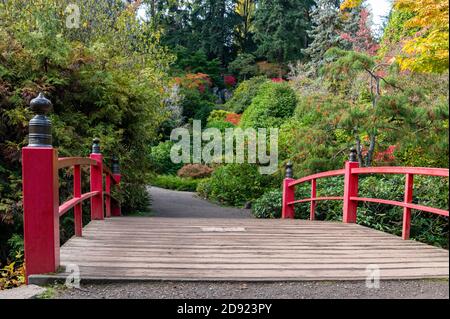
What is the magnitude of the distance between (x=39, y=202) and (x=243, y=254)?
1.71 meters

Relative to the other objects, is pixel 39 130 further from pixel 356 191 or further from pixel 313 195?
pixel 313 195

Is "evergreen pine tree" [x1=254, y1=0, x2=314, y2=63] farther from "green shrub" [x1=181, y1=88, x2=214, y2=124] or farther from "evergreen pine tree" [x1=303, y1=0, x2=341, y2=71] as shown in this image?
"green shrub" [x1=181, y1=88, x2=214, y2=124]

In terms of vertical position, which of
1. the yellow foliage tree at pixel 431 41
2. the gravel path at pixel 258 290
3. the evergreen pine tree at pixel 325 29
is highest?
the evergreen pine tree at pixel 325 29

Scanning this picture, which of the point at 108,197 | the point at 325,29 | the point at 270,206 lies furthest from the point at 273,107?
the point at 108,197

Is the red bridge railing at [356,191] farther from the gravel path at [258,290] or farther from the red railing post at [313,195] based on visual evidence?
the gravel path at [258,290]

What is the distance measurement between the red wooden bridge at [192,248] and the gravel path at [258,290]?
84 mm

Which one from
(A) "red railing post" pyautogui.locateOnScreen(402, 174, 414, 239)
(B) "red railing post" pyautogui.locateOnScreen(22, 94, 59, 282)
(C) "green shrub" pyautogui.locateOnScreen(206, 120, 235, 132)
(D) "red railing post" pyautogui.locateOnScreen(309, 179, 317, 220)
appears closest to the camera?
(B) "red railing post" pyautogui.locateOnScreen(22, 94, 59, 282)

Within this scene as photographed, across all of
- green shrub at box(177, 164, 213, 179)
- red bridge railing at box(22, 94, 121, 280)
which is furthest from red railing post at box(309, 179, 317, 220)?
green shrub at box(177, 164, 213, 179)

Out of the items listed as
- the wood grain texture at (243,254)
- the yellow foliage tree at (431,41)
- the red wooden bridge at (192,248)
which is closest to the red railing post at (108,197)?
the red wooden bridge at (192,248)

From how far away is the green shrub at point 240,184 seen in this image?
12.6 meters

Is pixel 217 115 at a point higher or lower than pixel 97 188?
higher

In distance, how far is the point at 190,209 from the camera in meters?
11.2

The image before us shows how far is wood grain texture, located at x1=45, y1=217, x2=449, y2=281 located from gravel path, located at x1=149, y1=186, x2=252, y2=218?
541 centimetres

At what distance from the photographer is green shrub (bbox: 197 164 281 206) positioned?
41.2 feet
